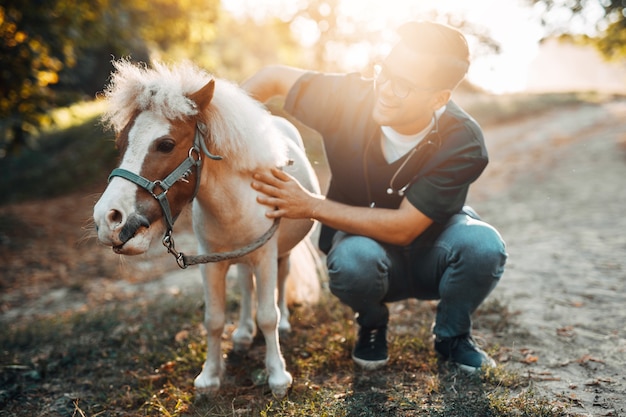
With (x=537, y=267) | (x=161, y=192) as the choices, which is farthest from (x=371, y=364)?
(x=537, y=267)

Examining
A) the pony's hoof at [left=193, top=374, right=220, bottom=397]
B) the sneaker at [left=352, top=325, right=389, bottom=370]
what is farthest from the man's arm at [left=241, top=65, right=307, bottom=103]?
the pony's hoof at [left=193, top=374, right=220, bottom=397]

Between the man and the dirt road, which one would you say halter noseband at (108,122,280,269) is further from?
the dirt road

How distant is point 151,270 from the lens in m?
5.72

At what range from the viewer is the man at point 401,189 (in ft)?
8.04

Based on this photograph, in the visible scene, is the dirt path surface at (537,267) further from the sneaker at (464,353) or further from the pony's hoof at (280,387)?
the pony's hoof at (280,387)

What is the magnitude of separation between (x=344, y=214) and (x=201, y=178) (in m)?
0.78

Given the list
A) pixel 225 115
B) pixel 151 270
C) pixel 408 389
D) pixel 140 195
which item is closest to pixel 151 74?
pixel 225 115

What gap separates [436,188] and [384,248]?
18.8 inches

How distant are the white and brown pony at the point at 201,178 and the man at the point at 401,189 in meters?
0.15

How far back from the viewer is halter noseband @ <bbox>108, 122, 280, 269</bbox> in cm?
183

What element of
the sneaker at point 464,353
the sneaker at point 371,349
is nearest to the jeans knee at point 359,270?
the sneaker at point 371,349

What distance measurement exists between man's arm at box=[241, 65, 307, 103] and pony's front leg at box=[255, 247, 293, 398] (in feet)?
3.30

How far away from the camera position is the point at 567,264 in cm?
450

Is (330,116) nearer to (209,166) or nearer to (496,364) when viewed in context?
(209,166)
